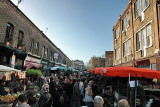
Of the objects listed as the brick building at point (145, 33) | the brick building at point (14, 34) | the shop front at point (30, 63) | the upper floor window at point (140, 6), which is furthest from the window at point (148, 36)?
the shop front at point (30, 63)

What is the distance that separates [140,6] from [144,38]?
3831 millimetres

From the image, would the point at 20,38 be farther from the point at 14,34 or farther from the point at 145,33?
the point at 145,33

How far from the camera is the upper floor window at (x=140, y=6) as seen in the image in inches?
497

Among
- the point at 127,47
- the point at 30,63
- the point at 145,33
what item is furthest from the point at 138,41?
the point at 30,63

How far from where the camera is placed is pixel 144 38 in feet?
41.5

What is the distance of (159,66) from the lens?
31.7ft

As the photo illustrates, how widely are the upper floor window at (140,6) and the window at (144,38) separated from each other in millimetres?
2150

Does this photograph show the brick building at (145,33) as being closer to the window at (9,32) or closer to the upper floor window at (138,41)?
the upper floor window at (138,41)

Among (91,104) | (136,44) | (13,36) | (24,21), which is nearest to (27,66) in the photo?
(13,36)

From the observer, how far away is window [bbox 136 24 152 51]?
11891 millimetres

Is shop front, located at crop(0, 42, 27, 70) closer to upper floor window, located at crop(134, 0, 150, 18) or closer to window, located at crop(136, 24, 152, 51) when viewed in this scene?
window, located at crop(136, 24, 152, 51)

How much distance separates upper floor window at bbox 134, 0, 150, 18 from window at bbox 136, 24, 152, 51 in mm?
2150

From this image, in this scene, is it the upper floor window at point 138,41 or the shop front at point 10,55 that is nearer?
the shop front at point 10,55

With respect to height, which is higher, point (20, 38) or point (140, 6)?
point (140, 6)
